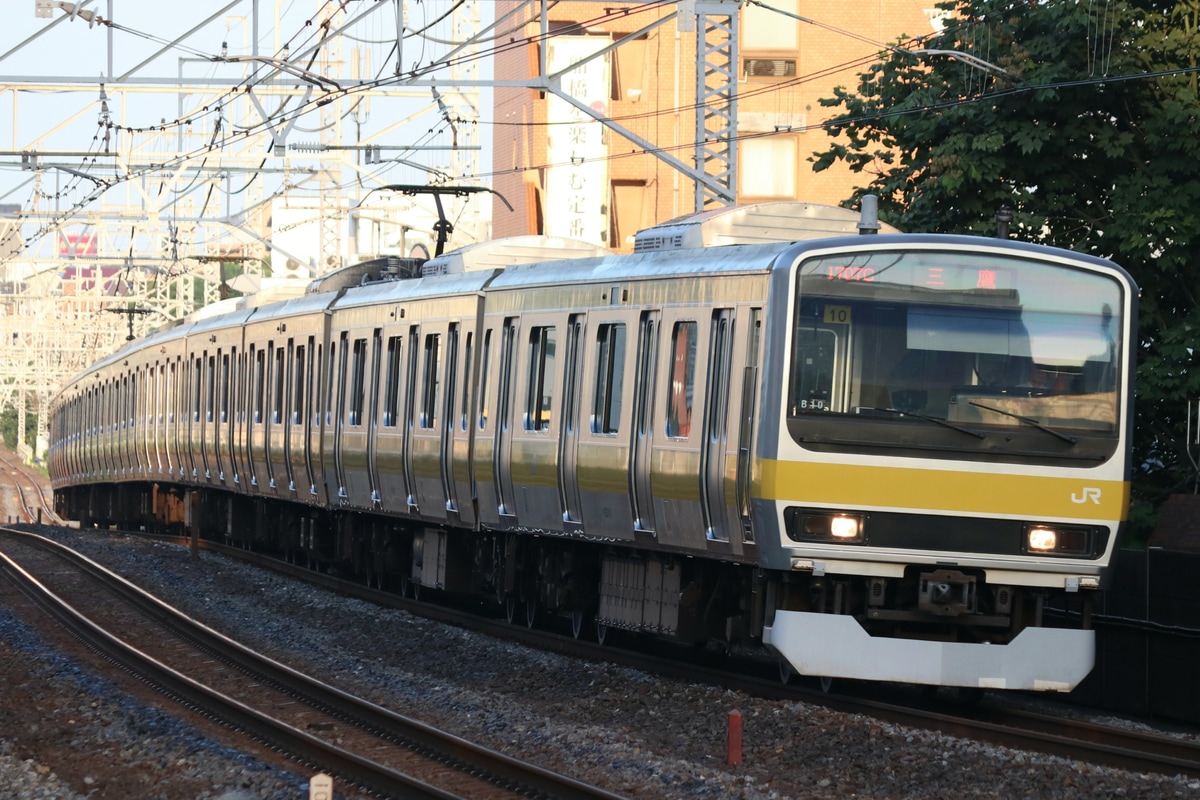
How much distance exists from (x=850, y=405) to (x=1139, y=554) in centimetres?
262

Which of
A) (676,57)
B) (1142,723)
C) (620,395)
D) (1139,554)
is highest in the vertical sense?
(676,57)

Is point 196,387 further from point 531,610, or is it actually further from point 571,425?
point 571,425

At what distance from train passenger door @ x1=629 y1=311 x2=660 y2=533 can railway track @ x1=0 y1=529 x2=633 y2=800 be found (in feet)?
7.91

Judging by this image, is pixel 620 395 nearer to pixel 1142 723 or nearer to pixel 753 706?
pixel 753 706

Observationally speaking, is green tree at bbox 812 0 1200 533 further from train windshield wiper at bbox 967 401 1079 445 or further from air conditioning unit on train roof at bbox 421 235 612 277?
train windshield wiper at bbox 967 401 1079 445

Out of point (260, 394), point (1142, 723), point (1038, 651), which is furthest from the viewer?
point (260, 394)

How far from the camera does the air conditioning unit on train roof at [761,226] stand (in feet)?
42.9

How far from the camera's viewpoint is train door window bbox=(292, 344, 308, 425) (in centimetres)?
2130

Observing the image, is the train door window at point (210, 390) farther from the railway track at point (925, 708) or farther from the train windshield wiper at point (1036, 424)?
the train windshield wiper at point (1036, 424)

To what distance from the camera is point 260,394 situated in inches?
920

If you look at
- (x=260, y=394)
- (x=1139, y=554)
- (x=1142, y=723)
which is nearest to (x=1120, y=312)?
(x=1139, y=554)

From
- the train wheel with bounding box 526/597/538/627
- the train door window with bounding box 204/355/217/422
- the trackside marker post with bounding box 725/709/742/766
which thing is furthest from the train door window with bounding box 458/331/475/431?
the train door window with bounding box 204/355/217/422

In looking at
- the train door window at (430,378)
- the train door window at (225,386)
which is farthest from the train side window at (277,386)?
the train door window at (430,378)

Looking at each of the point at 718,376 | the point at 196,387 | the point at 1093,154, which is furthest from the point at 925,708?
the point at 196,387
